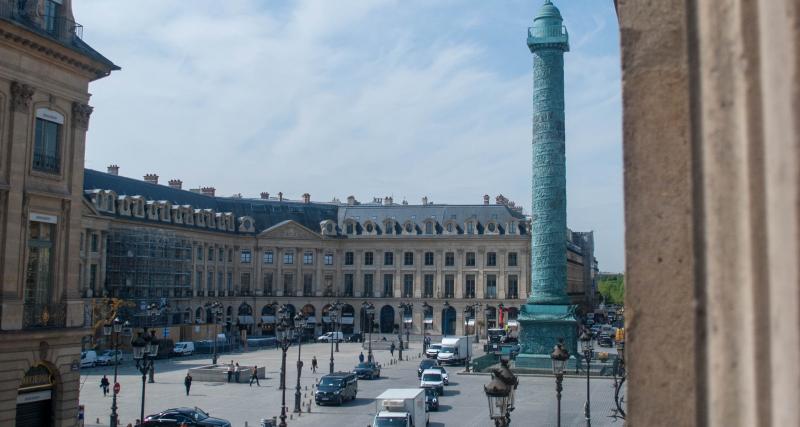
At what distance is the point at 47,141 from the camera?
1909 cm

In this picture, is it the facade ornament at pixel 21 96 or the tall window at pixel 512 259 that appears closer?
the facade ornament at pixel 21 96

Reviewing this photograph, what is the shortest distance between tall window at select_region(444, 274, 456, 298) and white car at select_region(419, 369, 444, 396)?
41470mm

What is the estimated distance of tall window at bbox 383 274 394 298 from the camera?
80.8 metres

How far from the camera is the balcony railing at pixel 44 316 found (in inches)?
712

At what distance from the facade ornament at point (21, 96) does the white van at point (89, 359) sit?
103ft

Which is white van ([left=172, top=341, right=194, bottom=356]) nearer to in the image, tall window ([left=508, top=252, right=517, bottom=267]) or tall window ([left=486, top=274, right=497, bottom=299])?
tall window ([left=486, top=274, right=497, bottom=299])

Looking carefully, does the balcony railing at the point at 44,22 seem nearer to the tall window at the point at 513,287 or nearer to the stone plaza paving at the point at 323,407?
the stone plaza paving at the point at 323,407

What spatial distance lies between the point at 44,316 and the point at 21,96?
490cm

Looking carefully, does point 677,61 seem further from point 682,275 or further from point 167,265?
point 167,265

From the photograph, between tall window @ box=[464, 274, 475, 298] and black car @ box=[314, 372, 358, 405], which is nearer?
black car @ box=[314, 372, 358, 405]

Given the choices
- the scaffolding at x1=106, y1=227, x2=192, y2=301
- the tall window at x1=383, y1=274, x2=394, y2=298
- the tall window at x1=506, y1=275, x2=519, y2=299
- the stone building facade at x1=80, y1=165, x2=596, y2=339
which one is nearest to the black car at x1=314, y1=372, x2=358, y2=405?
the scaffolding at x1=106, y1=227, x2=192, y2=301

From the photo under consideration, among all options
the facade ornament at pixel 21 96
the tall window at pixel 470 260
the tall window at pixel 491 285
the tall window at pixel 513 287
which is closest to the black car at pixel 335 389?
the facade ornament at pixel 21 96

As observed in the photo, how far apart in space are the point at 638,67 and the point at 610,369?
4543 cm

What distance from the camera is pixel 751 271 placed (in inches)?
75.5
